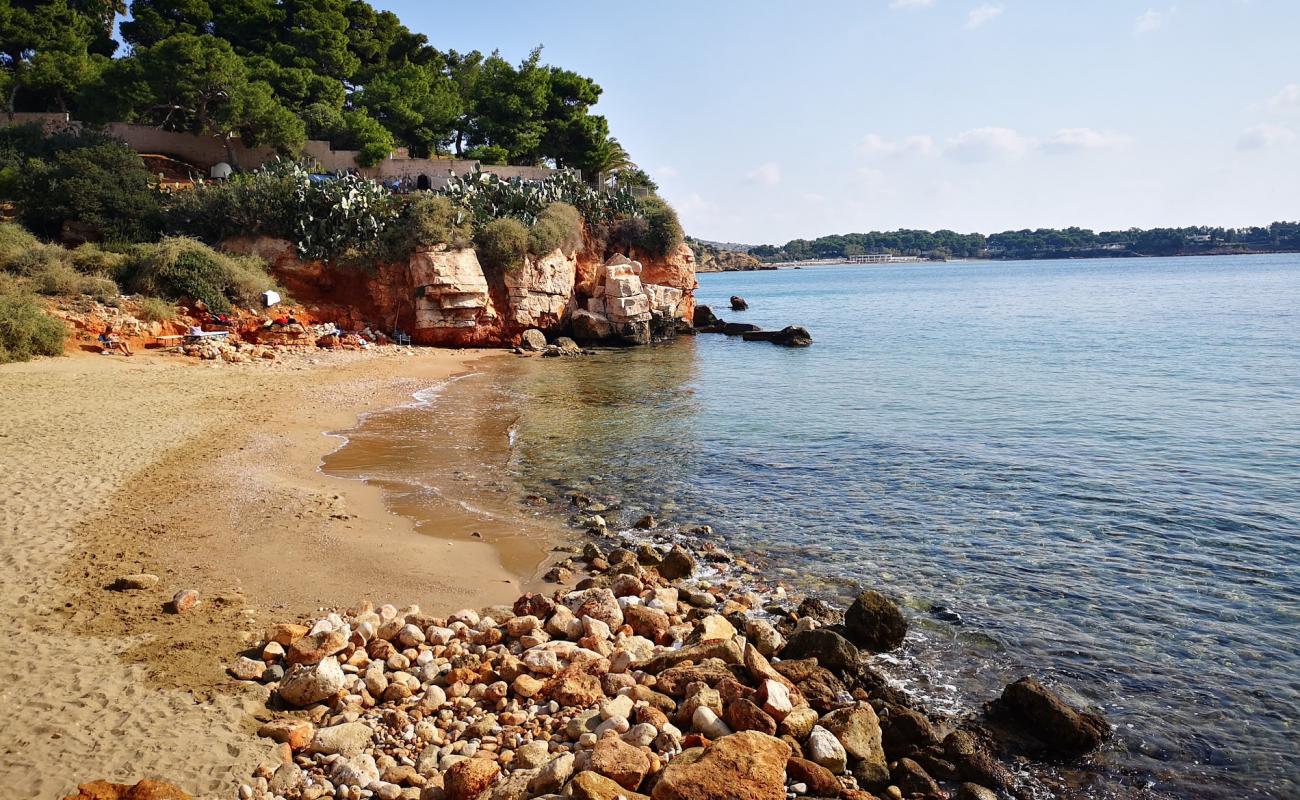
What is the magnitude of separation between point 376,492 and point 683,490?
530 cm

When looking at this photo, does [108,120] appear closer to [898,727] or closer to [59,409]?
[59,409]

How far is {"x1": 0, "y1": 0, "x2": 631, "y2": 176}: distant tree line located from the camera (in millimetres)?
38312

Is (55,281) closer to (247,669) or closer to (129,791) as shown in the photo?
(247,669)

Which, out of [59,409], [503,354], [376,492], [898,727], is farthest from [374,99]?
[898,727]

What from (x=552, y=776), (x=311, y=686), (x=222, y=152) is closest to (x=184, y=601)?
(x=311, y=686)

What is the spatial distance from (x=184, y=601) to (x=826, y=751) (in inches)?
244

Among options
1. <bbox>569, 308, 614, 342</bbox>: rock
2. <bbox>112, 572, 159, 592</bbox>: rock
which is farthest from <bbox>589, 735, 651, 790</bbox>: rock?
<bbox>569, 308, 614, 342</bbox>: rock

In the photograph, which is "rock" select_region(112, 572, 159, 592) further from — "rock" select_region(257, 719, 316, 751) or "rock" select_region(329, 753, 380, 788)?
"rock" select_region(329, 753, 380, 788)

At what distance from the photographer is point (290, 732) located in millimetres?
5527

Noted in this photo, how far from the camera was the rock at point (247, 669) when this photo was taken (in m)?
6.32

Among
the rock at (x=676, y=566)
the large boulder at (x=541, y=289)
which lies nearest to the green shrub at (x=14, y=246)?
the large boulder at (x=541, y=289)

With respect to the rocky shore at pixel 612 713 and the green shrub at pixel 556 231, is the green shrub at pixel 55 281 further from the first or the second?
the rocky shore at pixel 612 713

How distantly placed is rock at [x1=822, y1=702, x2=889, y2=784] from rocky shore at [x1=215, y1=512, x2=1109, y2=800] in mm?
11

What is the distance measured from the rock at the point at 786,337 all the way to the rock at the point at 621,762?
33.8m
